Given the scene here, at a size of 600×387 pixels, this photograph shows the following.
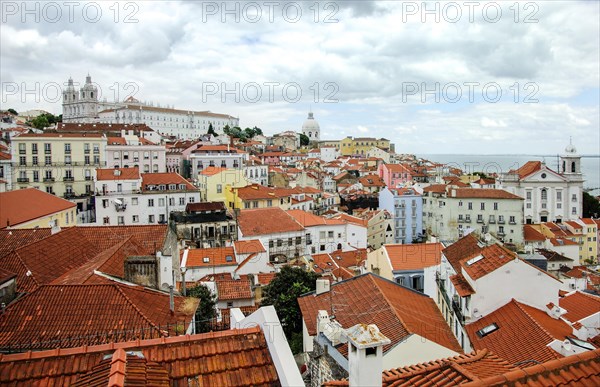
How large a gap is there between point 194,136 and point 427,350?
356ft

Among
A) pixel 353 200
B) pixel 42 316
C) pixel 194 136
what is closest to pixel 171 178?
pixel 353 200

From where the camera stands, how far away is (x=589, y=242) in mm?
48906

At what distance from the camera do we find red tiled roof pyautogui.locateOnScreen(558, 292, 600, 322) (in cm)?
1380

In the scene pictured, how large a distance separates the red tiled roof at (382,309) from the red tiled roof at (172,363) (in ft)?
17.7

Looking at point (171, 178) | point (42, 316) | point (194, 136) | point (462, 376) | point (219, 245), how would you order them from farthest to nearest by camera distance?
1. point (194, 136)
2. point (171, 178)
3. point (219, 245)
4. point (42, 316)
5. point (462, 376)

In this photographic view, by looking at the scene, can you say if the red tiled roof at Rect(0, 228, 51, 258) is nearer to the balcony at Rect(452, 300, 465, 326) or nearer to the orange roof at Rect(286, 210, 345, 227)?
the balcony at Rect(452, 300, 465, 326)

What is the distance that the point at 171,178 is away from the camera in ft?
137

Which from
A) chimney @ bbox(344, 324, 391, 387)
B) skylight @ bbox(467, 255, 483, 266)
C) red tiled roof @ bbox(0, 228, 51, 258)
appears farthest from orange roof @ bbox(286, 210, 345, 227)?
chimney @ bbox(344, 324, 391, 387)

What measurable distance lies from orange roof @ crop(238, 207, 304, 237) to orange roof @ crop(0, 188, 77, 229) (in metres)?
11.7

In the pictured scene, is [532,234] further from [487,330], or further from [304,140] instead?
[304,140]

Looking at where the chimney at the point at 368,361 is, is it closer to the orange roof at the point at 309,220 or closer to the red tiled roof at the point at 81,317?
the red tiled roof at the point at 81,317

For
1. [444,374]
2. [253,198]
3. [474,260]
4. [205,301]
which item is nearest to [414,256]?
[474,260]

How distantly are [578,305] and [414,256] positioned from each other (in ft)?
27.7

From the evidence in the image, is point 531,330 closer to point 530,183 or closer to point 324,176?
point 530,183
